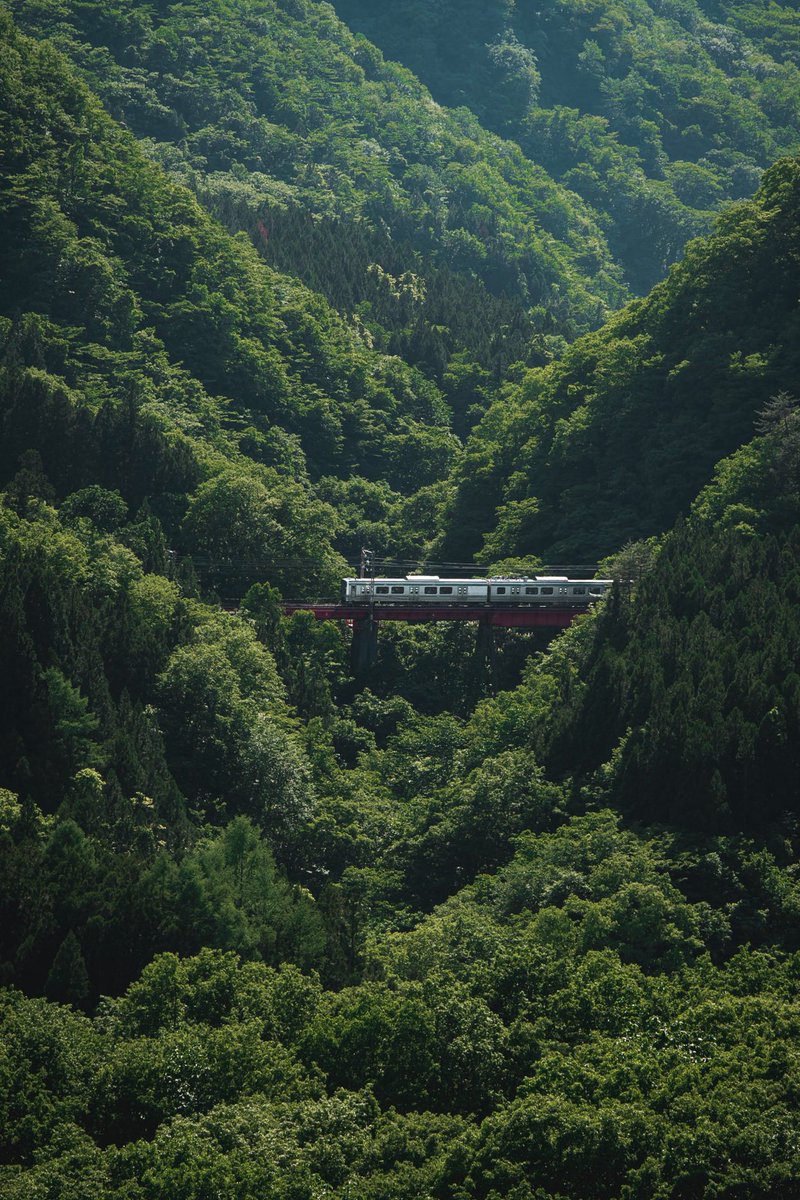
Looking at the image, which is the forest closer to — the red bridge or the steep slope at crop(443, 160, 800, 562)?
the steep slope at crop(443, 160, 800, 562)

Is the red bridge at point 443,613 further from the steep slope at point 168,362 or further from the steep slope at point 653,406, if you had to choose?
the steep slope at point 653,406

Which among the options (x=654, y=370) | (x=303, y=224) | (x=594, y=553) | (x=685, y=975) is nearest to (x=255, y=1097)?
(x=685, y=975)

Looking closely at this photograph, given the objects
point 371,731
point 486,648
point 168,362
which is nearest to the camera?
point 371,731

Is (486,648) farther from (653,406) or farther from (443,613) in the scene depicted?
(653,406)

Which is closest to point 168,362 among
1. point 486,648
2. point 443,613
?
point 443,613

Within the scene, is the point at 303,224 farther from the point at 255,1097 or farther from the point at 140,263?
the point at 255,1097

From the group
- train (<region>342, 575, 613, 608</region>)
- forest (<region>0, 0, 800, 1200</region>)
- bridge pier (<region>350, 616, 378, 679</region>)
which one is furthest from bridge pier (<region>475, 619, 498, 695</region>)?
bridge pier (<region>350, 616, 378, 679</region>)

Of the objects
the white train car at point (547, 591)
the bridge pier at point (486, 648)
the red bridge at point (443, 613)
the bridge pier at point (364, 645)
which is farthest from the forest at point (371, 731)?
the white train car at point (547, 591)
